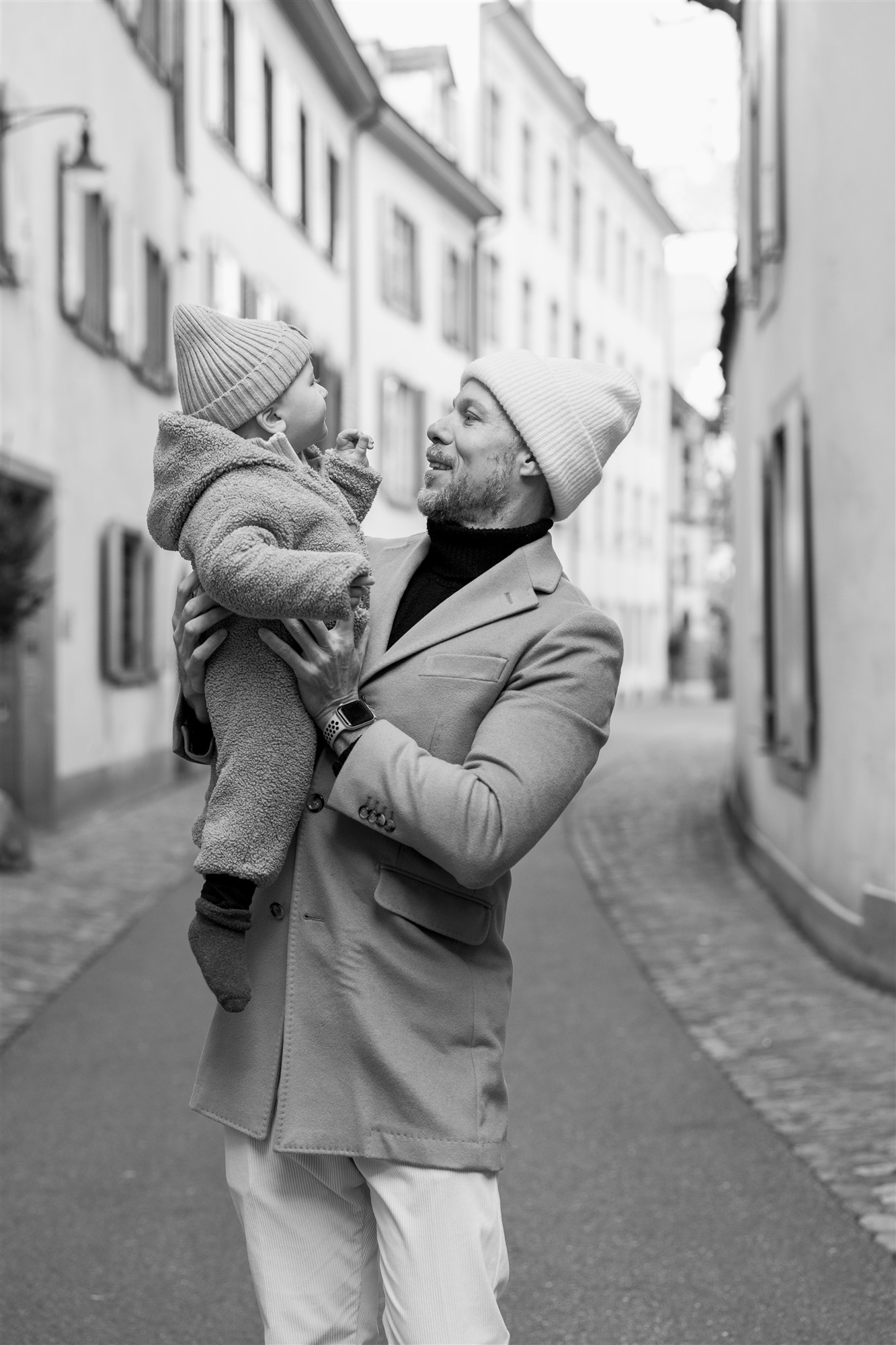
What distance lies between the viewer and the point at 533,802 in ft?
7.88

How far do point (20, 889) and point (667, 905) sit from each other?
139 inches

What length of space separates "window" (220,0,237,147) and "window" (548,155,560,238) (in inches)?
722

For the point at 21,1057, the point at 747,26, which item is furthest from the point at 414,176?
the point at 21,1057

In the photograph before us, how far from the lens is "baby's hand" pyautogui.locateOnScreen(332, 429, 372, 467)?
268 centimetres

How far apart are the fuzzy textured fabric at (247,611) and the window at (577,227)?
38225 millimetres

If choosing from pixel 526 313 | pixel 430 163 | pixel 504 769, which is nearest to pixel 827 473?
pixel 504 769

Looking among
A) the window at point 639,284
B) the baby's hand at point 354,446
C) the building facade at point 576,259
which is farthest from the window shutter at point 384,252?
the baby's hand at point 354,446

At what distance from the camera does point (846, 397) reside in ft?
26.3

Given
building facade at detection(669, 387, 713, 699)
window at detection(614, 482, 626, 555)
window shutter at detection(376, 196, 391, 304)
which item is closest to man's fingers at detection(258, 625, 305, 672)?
window shutter at detection(376, 196, 391, 304)

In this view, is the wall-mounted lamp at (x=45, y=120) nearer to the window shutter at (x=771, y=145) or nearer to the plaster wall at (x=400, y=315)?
the window shutter at (x=771, y=145)

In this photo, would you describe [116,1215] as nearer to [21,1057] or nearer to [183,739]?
[21,1057]

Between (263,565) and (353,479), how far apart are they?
15.6 inches

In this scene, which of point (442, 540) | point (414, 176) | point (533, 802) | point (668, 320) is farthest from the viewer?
point (668, 320)

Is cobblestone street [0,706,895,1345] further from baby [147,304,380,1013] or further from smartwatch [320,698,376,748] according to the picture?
smartwatch [320,698,376,748]
